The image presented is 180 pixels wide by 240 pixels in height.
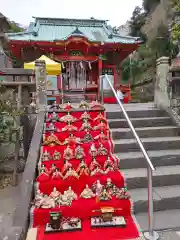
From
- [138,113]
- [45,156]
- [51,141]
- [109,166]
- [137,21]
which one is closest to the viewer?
[109,166]

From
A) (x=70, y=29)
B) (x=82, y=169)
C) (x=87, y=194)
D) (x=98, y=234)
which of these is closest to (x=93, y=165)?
(x=82, y=169)

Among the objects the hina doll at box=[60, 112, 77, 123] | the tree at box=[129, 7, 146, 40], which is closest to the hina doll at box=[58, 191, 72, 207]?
the hina doll at box=[60, 112, 77, 123]

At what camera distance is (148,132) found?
17.2 ft

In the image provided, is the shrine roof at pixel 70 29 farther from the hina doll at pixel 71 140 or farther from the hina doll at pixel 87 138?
the hina doll at pixel 71 140

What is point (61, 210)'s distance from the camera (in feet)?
11.3

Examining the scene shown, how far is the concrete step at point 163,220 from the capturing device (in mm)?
3172

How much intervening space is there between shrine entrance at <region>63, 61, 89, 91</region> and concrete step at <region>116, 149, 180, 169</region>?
9.63 m

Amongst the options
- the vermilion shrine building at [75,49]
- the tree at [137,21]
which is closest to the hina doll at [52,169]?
the vermilion shrine building at [75,49]

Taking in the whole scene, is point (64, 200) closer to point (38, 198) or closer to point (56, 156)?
point (38, 198)

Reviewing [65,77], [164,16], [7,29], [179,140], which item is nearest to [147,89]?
[164,16]

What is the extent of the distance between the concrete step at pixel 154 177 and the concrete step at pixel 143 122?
4.68 ft

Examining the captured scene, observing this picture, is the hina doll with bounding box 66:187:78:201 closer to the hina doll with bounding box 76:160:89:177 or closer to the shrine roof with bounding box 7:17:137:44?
the hina doll with bounding box 76:160:89:177

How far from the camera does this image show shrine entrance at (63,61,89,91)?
13812mm

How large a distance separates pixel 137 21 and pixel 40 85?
29432mm
